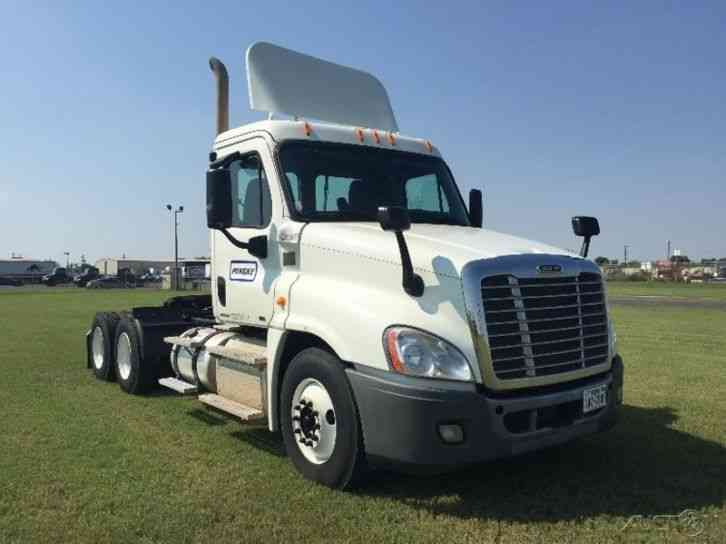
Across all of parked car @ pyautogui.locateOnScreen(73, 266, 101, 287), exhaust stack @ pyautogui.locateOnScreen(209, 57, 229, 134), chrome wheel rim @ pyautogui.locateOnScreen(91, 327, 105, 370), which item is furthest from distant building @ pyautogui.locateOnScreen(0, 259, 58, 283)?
exhaust stack @ pyautogui.locateOnScreen(209, 57, 229, 134)

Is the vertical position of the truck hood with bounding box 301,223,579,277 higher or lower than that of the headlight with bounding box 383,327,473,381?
higher

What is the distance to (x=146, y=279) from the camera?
79625mm

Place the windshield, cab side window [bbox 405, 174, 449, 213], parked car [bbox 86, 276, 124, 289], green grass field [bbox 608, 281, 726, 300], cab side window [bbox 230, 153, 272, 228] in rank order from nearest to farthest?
the windshield, cab side window [bbox 230, 153, 272, 228], cab side window [bbox 405, 174, 449, 213], green grass field [bbox 608, 281, 726, 300], parked car [bbox 86, 276, 124, 289]

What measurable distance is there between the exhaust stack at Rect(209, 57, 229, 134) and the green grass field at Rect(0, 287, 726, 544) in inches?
127

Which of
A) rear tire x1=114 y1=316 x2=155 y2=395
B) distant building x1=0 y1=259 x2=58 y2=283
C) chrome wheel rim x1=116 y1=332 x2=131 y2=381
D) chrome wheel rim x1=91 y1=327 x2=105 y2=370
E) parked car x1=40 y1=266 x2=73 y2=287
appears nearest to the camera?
rear tire x1=114 y1=316 x2=155 y2=395

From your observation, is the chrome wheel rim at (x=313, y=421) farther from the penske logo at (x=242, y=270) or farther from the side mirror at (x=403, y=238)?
the penske logo at (x=242, y=270)

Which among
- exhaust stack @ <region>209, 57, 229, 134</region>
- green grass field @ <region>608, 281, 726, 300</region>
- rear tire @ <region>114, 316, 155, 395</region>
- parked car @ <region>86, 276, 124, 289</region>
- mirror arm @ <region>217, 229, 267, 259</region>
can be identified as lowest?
green grass field @ <region>608, 281, 726, 300</region>

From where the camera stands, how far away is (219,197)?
224 inches

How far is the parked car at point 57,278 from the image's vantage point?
75.1 meters

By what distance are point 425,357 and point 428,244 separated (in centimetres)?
93

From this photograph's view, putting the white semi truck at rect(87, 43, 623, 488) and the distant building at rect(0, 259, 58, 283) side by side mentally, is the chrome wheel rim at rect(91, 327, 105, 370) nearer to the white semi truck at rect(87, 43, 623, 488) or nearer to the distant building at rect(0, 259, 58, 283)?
the white semi truck at rect(87, 43, 623, 488)

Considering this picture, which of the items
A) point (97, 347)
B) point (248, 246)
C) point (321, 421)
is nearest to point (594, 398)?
point (321, 421)

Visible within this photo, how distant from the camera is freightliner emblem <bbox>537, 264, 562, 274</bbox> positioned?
4766 mm

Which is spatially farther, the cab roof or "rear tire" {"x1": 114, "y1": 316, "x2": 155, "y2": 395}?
"rear tire" {"x1": 114, "y1": 316, "x2": 155, "y2": 395}
